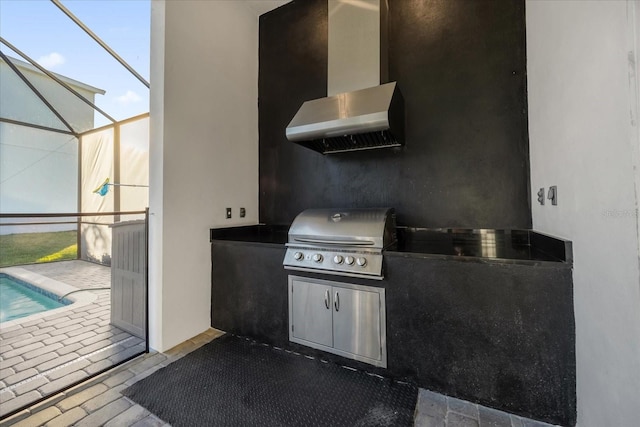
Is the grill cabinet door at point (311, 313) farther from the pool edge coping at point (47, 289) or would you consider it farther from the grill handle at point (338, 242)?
the pool edge coping at point (47, 289)

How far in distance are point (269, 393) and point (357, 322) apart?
2.26 ft

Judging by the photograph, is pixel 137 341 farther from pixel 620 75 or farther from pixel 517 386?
pixel 620 75

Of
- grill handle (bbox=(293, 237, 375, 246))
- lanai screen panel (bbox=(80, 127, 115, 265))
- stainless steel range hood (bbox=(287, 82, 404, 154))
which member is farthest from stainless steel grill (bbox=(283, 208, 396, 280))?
lanai screen panel (bbox=(80, 127, 115, 265))

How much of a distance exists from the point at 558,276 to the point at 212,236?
2437mm

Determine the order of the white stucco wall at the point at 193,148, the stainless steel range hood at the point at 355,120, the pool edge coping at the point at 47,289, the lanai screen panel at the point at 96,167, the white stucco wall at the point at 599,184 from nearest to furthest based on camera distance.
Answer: the white stucco wall at the point at 599,184 < the stainless steel range hood at the point at 355,120 < the white stucco wall at the point at 193,148 < the pool edge coping at the point at 47,289 < the lanai screen panel at the point at 96,167

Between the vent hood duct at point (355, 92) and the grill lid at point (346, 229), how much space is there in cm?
62

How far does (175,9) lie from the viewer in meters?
2.03

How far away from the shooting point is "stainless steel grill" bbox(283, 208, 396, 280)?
165 centimetres

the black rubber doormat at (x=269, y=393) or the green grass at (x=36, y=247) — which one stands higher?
the green grass at (x=36, y=247)

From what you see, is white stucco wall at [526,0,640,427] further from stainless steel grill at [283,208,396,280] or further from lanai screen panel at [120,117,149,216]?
lanai screen panel at [120,117,149,216]

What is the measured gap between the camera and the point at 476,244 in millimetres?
1854

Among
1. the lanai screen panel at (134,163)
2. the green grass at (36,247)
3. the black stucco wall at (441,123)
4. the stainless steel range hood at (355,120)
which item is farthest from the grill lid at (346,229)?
the lanai screen panel at (134,163)

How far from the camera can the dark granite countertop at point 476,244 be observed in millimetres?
1331

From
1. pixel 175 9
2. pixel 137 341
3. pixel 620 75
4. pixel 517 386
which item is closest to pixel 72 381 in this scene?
pixel 137 341
